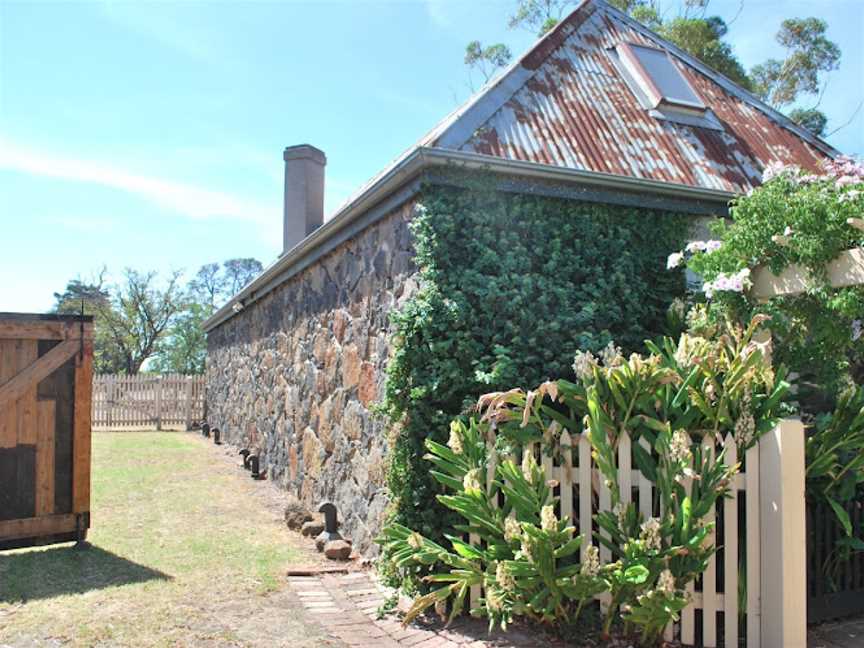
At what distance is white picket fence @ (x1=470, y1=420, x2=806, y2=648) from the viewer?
3680 millimetres

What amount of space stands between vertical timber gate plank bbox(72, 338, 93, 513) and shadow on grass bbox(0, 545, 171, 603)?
1.36 feet

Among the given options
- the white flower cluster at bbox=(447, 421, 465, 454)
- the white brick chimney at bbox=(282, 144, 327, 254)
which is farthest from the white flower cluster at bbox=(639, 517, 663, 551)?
the white brick chimney at bbox=(282, 144, 327, 254)

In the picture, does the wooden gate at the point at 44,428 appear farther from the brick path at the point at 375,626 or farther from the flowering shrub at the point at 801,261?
the flowering shrub at the point at 801,261

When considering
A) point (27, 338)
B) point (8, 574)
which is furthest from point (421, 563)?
point (27, 338)

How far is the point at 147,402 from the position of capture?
19500 mm

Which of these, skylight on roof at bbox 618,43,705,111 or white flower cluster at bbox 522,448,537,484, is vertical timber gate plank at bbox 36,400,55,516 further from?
skylight on roof at bbox 618,43,705,111

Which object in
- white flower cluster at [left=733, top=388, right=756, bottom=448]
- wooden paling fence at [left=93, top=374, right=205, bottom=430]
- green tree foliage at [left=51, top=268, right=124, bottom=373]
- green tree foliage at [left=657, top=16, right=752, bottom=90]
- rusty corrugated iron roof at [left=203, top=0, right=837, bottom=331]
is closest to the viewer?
white flower cluster at [left=733, top=388, right=756, bottom=448]

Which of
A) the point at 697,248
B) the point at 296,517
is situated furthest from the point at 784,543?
the point at 296,517

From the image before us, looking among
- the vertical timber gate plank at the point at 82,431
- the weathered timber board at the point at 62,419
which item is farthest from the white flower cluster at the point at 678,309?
the weathered timber board at the point at 62,419

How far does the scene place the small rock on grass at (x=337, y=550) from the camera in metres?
5.67

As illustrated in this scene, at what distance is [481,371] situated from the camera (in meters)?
4.68

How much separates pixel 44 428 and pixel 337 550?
2617mm

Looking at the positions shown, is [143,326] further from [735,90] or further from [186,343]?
[735,90]

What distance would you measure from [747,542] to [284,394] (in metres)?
6.39
